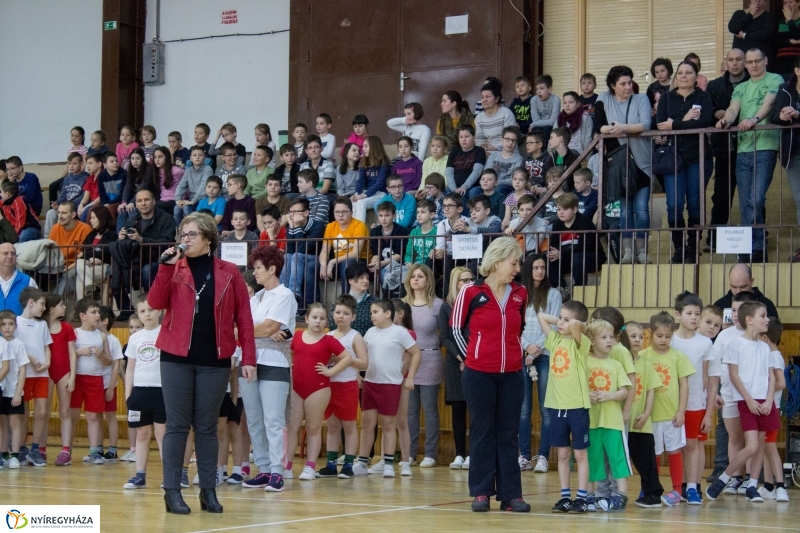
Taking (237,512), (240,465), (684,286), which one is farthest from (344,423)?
(684,286)

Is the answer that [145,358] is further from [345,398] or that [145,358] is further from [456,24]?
[456,24]

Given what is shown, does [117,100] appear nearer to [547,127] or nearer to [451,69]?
[451,69]

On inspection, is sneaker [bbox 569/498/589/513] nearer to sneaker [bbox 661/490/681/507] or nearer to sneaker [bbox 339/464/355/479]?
sneaker [bbox 661/490/681/507]

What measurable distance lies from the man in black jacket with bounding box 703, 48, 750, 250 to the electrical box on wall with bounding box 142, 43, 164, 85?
9.44 meters

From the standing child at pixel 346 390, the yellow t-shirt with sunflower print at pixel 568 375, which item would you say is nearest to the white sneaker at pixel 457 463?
the standing child at pixel 346 390

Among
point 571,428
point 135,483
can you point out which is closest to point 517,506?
point 571,428

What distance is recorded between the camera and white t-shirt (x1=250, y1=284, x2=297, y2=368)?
317 inches

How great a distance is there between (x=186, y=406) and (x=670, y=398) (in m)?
3.32

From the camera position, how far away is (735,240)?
376 inches

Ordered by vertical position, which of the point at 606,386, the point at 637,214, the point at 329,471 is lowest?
the point at 329,471

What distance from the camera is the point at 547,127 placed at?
13031mm

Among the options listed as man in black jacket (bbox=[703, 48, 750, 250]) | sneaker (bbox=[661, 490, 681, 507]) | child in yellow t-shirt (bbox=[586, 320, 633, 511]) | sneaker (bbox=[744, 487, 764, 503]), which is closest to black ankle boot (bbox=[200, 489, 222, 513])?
child in yellow t-shirt (bbox=[586, 320, 633, 511])

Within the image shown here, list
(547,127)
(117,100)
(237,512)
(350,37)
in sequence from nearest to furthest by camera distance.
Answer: (237,512), (547,127), (350,37), (117,100)

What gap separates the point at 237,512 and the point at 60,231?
7557 millimetres
